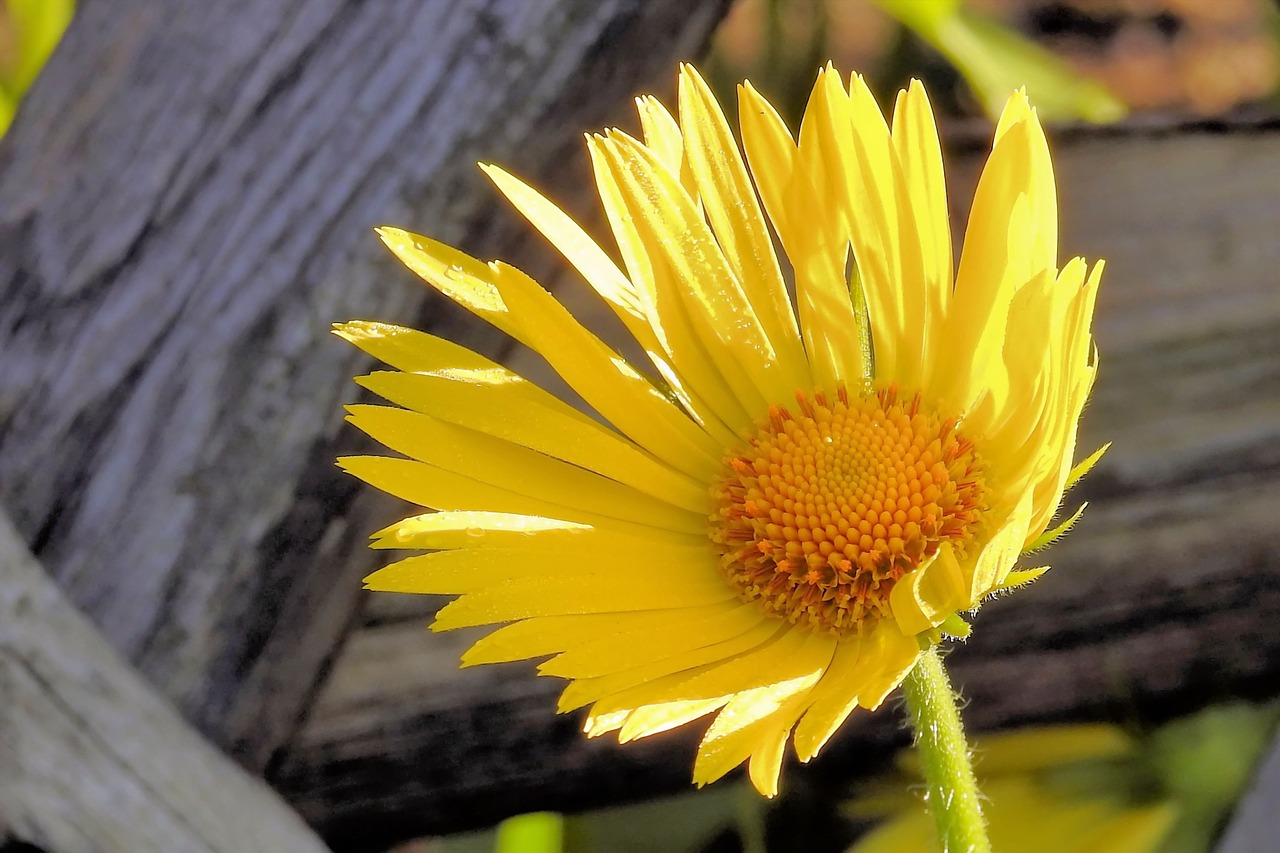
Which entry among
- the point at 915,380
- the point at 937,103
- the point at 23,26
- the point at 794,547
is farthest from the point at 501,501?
the point at 937,103

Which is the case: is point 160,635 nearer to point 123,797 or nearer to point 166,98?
point 123,797

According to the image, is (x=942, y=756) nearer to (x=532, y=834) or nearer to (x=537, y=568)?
(x=537, y=568)

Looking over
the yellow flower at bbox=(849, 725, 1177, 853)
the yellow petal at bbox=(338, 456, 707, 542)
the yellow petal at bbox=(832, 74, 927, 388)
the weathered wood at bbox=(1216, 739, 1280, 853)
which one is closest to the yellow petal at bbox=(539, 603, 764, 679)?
the yellow petal at bbox=(338, 456, 707, 542)

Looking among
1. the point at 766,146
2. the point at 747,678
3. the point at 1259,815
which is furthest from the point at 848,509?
the point at 1259,815

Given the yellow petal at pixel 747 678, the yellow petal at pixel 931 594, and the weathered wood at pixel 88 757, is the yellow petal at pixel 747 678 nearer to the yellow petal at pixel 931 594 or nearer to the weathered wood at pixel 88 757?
the yellow petal at pixel 931 594

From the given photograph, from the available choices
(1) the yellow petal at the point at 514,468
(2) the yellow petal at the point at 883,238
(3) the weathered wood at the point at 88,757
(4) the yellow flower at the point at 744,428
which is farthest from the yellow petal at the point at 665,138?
(3) the weathered wood at the point at 88,757
